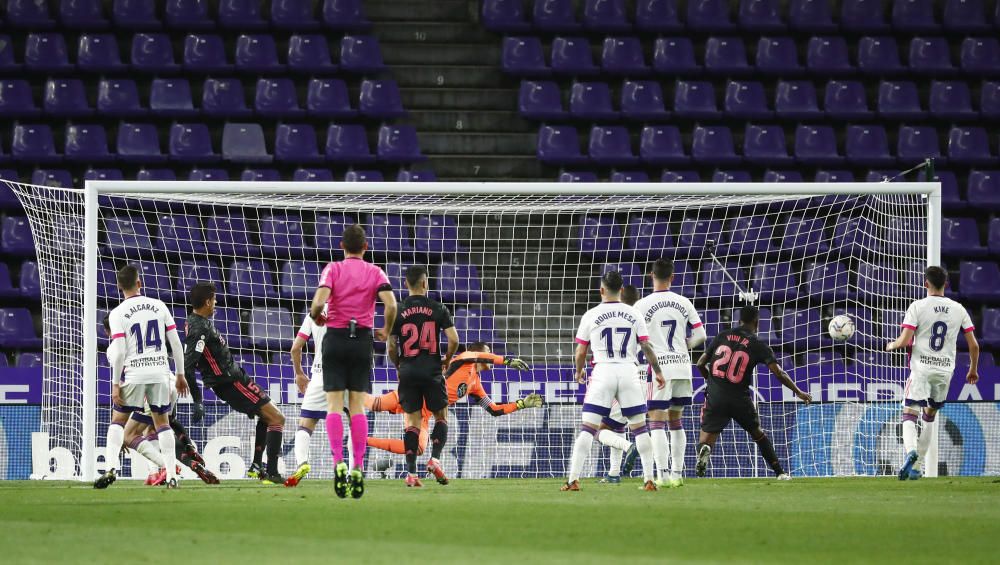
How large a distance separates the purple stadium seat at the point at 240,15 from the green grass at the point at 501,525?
419 inches

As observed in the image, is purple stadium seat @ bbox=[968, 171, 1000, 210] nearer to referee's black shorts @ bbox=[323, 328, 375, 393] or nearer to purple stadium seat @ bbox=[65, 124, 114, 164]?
purple stadium seat @ bbox=[65, 124, 114, 164]

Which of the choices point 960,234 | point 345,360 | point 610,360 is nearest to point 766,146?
point 960,234

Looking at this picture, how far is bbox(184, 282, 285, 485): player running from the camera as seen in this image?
547 inches

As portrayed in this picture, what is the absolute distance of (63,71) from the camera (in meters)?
21.6

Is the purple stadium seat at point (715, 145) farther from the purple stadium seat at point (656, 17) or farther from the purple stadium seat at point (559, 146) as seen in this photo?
the purple stadium seat at point (656, 17)

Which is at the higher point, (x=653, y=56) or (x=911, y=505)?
(x=653, y=56)

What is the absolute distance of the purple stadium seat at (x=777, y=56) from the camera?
74.7 ft

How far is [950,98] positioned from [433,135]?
8053 mm

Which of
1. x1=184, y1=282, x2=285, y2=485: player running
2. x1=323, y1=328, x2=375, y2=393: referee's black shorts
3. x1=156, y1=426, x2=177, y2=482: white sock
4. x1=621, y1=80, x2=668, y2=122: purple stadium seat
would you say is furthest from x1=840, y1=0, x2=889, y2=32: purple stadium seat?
x1=323, y1=328, x2=375, y2=393: referee's black shorts

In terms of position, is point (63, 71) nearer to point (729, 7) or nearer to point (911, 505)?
point (729, 7)

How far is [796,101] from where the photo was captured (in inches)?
885

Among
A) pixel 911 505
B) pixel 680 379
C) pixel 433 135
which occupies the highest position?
pixel 433 135

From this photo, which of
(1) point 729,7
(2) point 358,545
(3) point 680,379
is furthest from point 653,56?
(2) point 358,545

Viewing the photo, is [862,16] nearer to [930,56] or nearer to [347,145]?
[930,56]
